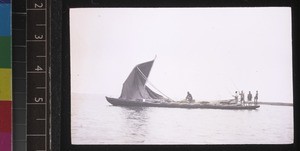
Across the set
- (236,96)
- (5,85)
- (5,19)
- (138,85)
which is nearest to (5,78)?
(5,85)

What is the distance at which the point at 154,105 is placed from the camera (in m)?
1.33

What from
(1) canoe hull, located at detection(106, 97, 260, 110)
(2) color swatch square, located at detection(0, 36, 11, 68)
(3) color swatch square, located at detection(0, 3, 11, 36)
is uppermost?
(3) color swatch square, located at detection(0, 3, 11, 36)

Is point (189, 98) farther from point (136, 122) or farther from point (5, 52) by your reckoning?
point (5, 52)

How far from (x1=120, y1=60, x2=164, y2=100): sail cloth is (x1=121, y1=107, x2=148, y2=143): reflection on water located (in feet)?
0.13

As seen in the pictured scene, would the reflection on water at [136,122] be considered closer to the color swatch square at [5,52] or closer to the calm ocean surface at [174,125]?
the calm ocean surface at [174,125]

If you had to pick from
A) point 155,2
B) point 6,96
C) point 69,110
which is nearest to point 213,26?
point 155,2

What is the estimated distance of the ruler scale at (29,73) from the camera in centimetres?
127

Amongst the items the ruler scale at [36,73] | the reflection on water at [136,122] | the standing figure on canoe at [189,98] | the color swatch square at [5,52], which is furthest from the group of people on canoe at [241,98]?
the color swatch square at [5,52]

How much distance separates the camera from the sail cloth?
4.33ft

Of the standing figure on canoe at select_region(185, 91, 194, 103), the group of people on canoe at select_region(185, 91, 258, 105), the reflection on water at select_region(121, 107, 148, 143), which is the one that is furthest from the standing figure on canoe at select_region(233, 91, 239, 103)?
the reflection on water at select_region(121, 107, 148, 143)

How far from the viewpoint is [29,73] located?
4.15 feet

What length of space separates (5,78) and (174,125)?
51cm

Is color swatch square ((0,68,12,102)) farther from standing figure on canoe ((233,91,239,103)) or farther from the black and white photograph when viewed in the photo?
standing figure on canoe ((233,91,239,103))
